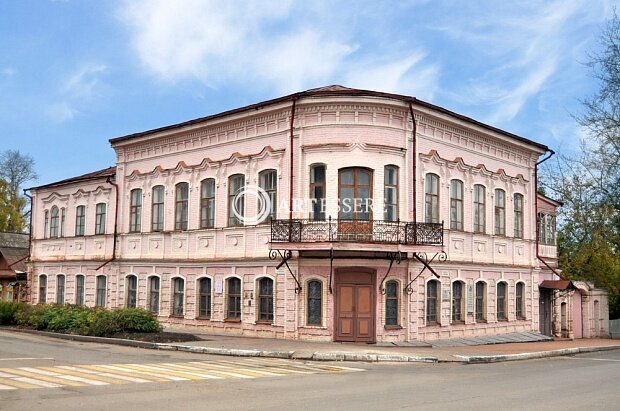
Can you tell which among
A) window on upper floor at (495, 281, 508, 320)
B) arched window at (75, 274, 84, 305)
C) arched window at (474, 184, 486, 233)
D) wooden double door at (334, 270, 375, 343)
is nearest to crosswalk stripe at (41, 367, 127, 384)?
wooden double door at (334, 270, 375, 343)

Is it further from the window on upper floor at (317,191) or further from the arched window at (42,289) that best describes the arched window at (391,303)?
the arched window at (42,289)

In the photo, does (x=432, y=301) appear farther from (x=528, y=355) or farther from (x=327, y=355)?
(x=327, y=355)

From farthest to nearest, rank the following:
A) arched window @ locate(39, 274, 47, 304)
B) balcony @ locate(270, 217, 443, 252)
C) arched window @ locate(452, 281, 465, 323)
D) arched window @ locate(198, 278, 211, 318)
→ arched window @ locate(39, 274, 47, 304)
arched window @ locate(198, 278, 211, 318)
arched window @ locate(452, 281, 465, 323)
balcony @ locate(270, 217, 443, 252)

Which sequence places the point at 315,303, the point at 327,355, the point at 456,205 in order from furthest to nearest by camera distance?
the point at 456,205
the point at 315,303
the point at 327,355

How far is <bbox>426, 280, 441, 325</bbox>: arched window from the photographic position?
2433cm

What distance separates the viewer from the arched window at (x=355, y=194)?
22453 millimetres

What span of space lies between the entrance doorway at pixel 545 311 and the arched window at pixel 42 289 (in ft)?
79.7

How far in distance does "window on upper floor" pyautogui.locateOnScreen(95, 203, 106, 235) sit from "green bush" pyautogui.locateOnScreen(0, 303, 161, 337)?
500 centimetres

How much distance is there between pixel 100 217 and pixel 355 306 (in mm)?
15280

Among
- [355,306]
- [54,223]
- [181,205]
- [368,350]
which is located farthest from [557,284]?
[54,223]

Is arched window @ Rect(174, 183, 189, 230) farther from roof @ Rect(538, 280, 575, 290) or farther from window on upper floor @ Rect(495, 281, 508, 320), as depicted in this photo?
roof @ Rect(538, 280, 575, 290)

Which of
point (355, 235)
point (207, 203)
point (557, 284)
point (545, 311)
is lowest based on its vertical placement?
point (545, 311)

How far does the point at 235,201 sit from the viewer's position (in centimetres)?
2559

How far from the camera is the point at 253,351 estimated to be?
19531 millimetres
